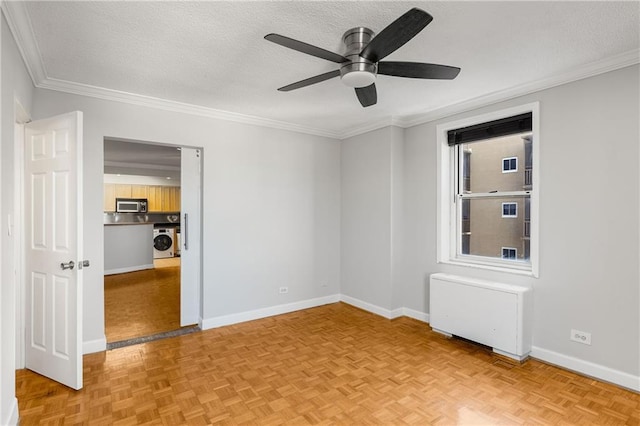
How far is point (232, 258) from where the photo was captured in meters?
3.95

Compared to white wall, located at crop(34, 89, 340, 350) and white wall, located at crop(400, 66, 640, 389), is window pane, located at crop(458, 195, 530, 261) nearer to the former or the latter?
white wall, located at crop(400, 66, 640, 389)

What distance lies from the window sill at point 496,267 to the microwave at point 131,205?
8293 millimetres

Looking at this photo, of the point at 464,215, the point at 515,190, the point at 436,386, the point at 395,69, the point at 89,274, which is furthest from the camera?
the point at 464,215

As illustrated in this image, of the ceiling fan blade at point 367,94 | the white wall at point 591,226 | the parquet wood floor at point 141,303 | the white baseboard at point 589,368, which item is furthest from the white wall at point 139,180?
the white baseboard at point 589,368

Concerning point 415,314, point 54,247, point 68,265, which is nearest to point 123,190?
point 54,247

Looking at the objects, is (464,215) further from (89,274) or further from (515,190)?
(89,274)

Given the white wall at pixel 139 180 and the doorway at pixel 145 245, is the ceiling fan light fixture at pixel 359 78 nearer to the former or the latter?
the doorway at pixel 145 245

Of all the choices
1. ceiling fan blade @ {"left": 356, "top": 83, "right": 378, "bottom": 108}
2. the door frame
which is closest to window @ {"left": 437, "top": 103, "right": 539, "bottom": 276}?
ceiling fan blade @ {"left": 356, "top": 83, "right": 378, "bottom": 108}

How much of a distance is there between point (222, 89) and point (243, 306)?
245 centimetres

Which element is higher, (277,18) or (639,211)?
(277,18)

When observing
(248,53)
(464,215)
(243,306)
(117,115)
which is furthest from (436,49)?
(243,306)

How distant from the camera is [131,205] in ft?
29.6

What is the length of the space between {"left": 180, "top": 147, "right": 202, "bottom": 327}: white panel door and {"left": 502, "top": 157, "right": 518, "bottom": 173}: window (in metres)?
3.29

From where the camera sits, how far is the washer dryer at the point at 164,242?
894 centimetres
